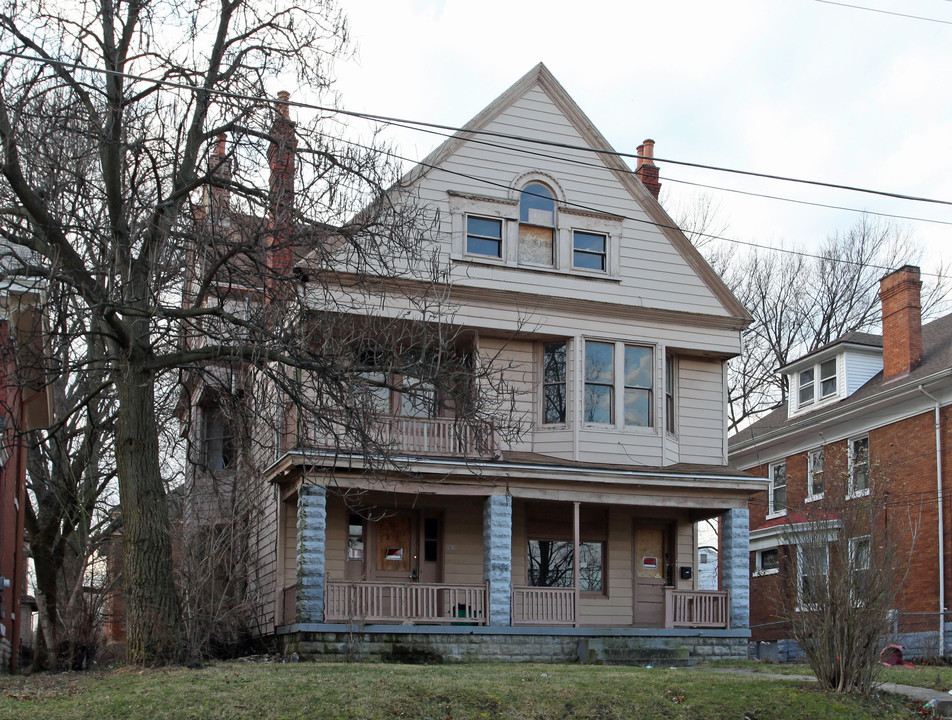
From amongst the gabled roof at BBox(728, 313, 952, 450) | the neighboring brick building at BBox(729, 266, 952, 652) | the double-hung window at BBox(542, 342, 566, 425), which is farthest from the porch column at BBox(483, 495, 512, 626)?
the gabled roof at BBox(728, 313, 952, 450)

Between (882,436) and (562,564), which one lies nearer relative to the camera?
(562,564)

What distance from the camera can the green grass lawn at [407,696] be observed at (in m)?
10.4

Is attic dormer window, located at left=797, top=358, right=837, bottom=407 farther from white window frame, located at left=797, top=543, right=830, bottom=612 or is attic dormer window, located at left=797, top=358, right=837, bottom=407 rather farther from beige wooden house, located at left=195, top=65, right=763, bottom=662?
white window frame, located at left=797, top=543, right=830, bottom=612

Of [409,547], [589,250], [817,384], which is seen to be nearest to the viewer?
[409,547]

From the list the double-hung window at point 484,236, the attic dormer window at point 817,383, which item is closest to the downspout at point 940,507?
the attic dormer window at point 817,383

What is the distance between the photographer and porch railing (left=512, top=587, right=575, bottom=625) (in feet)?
66.8

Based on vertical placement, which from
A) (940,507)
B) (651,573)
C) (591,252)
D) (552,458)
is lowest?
(651,573)

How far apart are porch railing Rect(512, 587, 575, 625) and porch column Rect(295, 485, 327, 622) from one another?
12.7 feet

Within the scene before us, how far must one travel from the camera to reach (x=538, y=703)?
11.5 meters

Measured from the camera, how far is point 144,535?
13.8m

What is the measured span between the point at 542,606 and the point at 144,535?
29.9ft

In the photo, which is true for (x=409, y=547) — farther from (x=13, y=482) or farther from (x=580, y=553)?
(x=13, y=482)

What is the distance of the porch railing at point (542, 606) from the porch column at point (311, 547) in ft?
12.7

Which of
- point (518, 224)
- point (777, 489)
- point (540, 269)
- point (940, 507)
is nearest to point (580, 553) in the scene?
point (540, 269)
